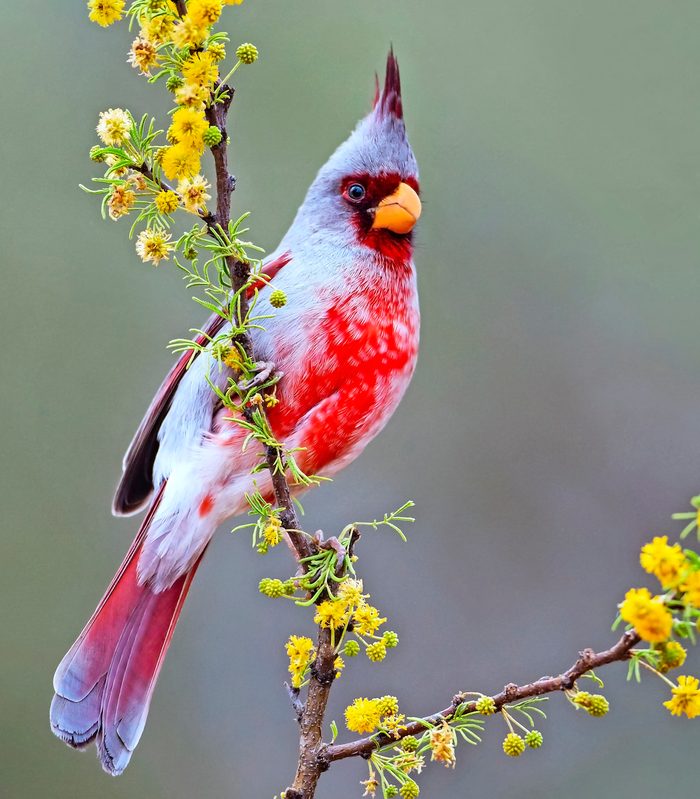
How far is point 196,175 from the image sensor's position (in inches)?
65.6

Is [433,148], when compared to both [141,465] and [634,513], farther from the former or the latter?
[141,465]

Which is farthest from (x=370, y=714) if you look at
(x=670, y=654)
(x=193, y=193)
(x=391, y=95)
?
(x=391, y=95)

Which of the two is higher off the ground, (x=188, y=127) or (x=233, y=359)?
(x=188, y=127)

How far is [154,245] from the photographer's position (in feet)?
5.49

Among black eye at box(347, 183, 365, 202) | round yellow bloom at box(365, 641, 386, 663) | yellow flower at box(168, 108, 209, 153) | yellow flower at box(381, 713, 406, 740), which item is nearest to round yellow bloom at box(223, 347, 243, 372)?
yellow flower at box(168, 108, 209, 153)

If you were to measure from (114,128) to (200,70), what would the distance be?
170 mm

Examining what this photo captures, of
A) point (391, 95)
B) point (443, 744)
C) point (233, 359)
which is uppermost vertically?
point (391, 95)

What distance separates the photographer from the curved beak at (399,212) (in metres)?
2.71

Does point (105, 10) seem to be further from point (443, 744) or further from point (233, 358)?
point (443, 744)

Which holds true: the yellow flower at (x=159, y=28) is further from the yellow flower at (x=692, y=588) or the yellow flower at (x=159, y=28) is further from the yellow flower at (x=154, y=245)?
the yellow flower at (x=692, y=588)

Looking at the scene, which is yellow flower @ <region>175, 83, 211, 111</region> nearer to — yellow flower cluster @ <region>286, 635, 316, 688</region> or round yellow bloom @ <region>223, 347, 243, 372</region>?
round yellow bloom @ <region>223, 347, 243, 372</region>

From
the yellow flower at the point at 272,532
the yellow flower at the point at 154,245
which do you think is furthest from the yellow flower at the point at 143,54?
the yellow flower at the point at 272,532

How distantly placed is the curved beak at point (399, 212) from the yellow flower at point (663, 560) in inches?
63.9

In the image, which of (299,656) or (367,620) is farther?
(299,656)
